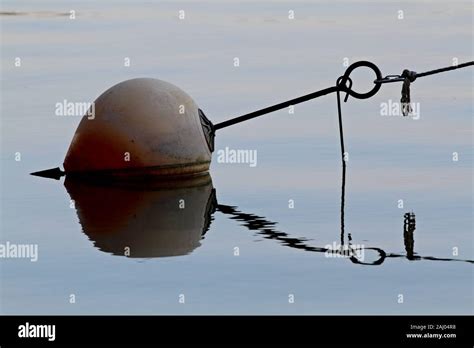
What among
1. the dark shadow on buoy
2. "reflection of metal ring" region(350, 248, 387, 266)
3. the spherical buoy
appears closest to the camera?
"reflection of metal ring" region(350, 248, 387, 266)

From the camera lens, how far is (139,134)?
20.3 metres

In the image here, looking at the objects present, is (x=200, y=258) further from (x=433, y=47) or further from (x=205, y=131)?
(x=433, y=47)

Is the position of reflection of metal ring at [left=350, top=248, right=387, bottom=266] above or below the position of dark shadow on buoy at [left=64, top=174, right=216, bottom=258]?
below

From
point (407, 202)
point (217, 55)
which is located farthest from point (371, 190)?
point (217, 55)

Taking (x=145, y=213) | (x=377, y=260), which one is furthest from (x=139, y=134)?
(x=377, y=260)

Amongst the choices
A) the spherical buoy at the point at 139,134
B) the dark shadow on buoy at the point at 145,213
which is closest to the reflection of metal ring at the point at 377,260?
the dark shadow on buoy at the point at 145,213

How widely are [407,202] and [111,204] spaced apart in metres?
3.77

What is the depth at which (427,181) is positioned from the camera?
2145 centimetres

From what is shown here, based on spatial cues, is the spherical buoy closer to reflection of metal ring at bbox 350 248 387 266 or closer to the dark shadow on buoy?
the dark shadow on buoy

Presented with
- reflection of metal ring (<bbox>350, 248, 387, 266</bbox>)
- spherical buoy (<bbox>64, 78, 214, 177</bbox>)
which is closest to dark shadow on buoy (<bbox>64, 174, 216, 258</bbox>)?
spherical buoy (<bbox>64, 78, 214, 177</bbox>)

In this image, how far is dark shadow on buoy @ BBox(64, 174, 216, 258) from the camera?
17.8 meters

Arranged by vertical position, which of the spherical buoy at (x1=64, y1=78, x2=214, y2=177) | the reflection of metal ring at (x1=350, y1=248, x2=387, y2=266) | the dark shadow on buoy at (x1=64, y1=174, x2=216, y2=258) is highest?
the spherical buoy at (x1=64, y1=78, x2=214, y2=177)

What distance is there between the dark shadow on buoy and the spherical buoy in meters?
0.23

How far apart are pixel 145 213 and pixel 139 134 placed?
57.4 inches
